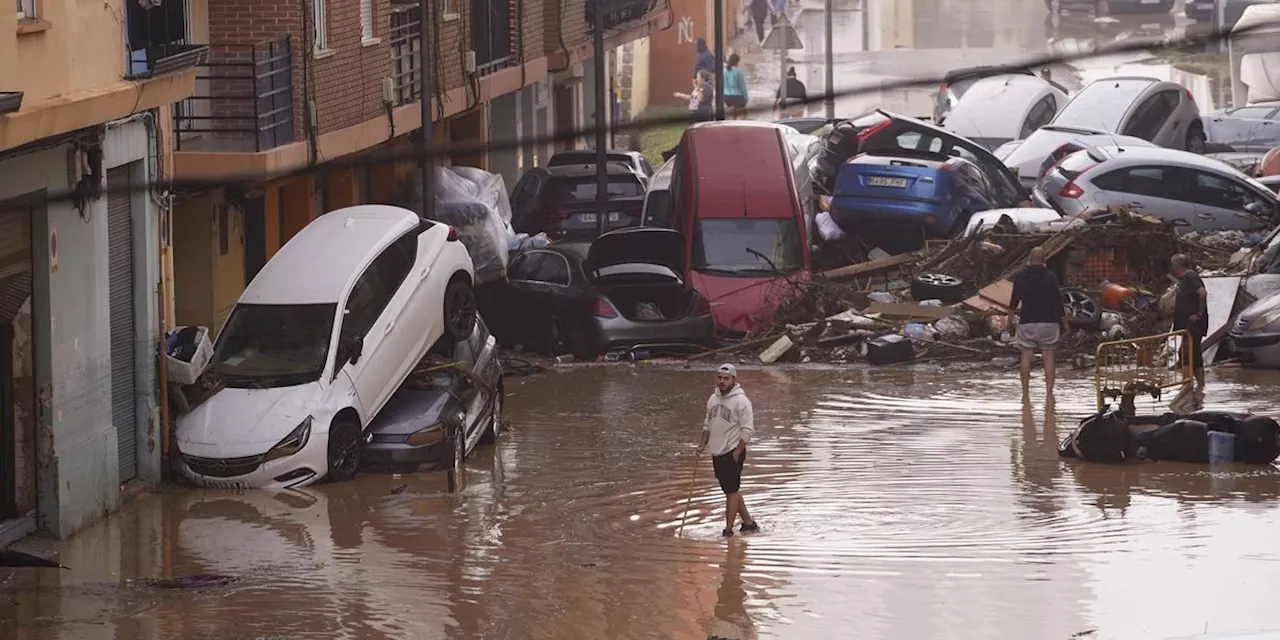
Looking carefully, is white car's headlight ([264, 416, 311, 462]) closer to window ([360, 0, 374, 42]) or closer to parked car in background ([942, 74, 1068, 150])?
window ([360, 0, 374, 42])

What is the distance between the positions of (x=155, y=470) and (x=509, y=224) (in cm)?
1174

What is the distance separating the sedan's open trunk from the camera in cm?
2286

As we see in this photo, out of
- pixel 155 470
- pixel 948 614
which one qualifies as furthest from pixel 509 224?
pixel 948 614

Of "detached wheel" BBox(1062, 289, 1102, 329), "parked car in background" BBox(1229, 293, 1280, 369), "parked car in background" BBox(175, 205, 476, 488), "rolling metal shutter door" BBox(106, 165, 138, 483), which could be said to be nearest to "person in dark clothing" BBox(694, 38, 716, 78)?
"detached wheel" BBox(1062, 289, 1102, 329)

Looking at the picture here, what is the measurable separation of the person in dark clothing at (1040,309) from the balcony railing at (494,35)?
41.6ft

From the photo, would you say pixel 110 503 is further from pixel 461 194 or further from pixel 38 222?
pixel 461 194

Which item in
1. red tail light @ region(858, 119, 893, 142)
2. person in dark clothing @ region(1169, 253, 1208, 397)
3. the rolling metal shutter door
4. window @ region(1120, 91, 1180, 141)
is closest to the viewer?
the rolling metal shutter door

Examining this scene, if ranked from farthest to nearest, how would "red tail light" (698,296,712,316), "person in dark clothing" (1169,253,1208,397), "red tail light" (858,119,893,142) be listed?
"red tail light" (858,119,893,142) < "red tail light" (698,296,712,316) < "person in dark clothing" (1169,253,1208,397)

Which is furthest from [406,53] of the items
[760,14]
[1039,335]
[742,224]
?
[760,14]

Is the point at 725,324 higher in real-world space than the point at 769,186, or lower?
lower

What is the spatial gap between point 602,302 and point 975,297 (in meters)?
4.62

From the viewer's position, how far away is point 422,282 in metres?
17.9

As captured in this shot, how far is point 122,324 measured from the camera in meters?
16.5

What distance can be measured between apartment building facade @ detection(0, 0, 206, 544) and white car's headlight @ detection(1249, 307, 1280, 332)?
11.6 meters
